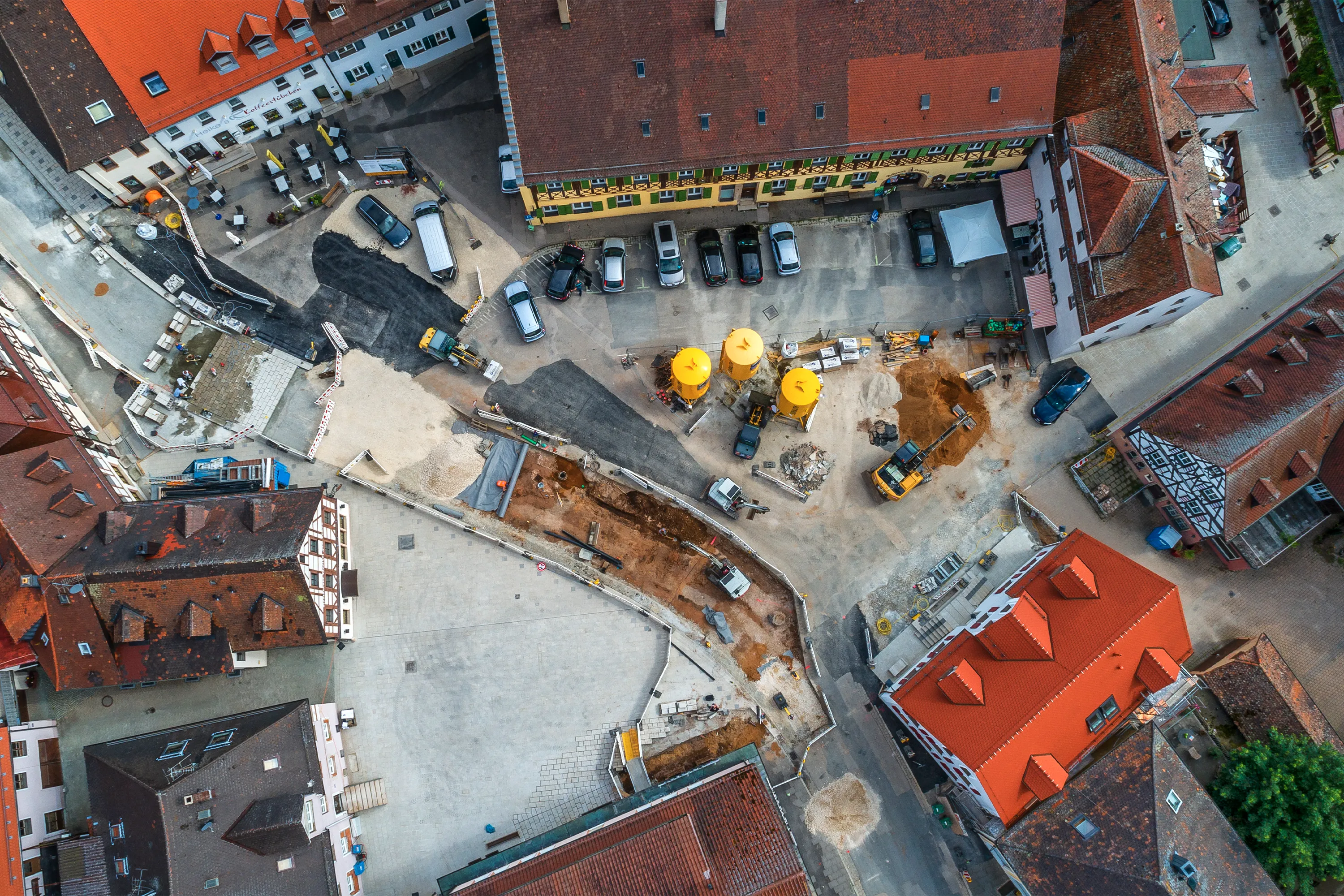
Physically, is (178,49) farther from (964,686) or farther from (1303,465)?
(1303,465)

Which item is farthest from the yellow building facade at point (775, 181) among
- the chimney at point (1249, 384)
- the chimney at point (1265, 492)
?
the chimney at point (1265, 492)

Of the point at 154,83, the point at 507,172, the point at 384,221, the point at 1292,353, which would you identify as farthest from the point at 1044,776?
the point at 154,83

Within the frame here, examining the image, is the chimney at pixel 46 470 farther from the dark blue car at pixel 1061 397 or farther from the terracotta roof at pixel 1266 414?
the terracotta roof at pixel 1266 414

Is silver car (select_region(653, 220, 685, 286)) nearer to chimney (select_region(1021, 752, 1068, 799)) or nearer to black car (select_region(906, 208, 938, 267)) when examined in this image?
black car (select_region(906, 208, 938, 267))

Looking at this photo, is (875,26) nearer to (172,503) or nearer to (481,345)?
(481,345)

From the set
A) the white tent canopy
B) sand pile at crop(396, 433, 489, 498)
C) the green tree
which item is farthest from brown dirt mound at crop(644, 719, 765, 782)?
the white tent canopy
